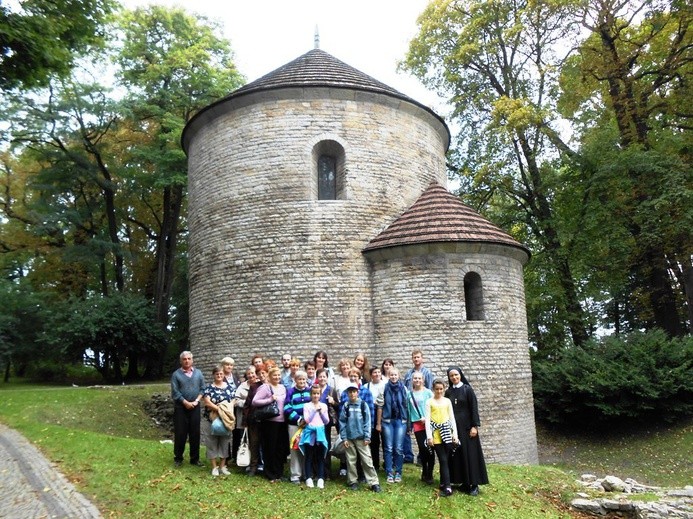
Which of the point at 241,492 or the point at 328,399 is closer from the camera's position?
the point at 241,492

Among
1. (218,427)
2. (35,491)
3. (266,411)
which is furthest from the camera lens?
(218,427)

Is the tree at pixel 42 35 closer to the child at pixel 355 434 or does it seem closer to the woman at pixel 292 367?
the woman at pixel 292 367

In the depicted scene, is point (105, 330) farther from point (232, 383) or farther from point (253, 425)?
point (253, 425)

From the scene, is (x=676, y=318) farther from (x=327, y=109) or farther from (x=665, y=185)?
(x=327, y=109)

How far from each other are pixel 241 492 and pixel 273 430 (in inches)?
37.5

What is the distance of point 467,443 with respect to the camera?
7.28 m

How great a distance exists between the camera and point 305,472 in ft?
24.1

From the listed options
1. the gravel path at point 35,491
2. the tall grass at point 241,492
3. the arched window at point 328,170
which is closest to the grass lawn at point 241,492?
the tall grass at point 241,492

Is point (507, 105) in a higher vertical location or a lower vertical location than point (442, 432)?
higher

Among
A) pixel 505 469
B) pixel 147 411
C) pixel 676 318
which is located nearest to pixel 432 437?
pixel 505 469

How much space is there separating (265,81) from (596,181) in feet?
37.7

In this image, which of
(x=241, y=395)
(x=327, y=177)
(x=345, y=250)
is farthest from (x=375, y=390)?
(x=327, y=177)

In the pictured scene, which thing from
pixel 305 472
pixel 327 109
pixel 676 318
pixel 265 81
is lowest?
pixel 305 472

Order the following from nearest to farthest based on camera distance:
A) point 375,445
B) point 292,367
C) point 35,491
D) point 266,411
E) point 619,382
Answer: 1. point 35,491
2. point 266,411
3. point 375,445
4. point 292,367
5. point 619,382
